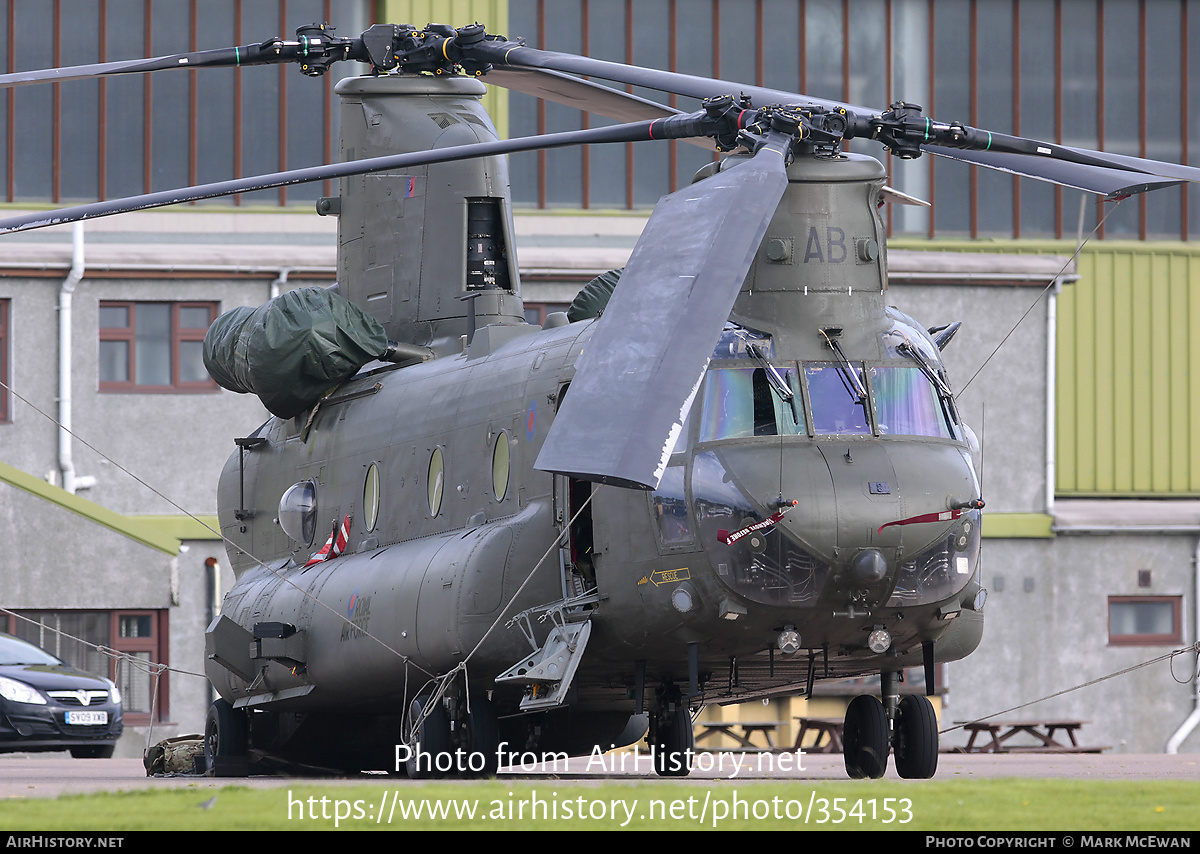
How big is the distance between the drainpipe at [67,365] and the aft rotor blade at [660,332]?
2079 cm

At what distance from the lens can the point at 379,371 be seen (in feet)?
65.1

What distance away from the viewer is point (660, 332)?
11.9m

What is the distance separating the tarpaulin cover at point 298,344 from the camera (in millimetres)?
19188

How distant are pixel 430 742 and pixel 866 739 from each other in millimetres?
3583

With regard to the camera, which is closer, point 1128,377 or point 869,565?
point 869,565

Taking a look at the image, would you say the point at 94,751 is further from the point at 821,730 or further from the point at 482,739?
the point at 821,730

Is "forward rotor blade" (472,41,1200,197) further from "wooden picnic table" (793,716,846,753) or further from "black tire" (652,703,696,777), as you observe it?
"wooden picnic table" (793,716,846,753)

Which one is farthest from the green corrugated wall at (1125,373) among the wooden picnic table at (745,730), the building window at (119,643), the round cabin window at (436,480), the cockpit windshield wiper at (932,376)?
the cockpit windshield wiper at (932,376)

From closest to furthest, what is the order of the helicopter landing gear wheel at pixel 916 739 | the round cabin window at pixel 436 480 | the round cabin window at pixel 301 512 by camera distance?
the helicopter landing gear wheel at pixel 916 739 → the round cabin window at pixel 436 480 → the round cabin window at pixel 301 512

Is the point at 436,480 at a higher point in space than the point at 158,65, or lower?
lower

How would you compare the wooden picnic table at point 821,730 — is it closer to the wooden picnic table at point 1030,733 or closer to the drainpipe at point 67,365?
the wooden picnic table at point 1030,733

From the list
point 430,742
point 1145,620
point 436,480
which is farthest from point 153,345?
point 430,742

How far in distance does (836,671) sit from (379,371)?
6.42 m

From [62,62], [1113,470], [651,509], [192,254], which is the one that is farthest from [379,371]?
[1113,470]
